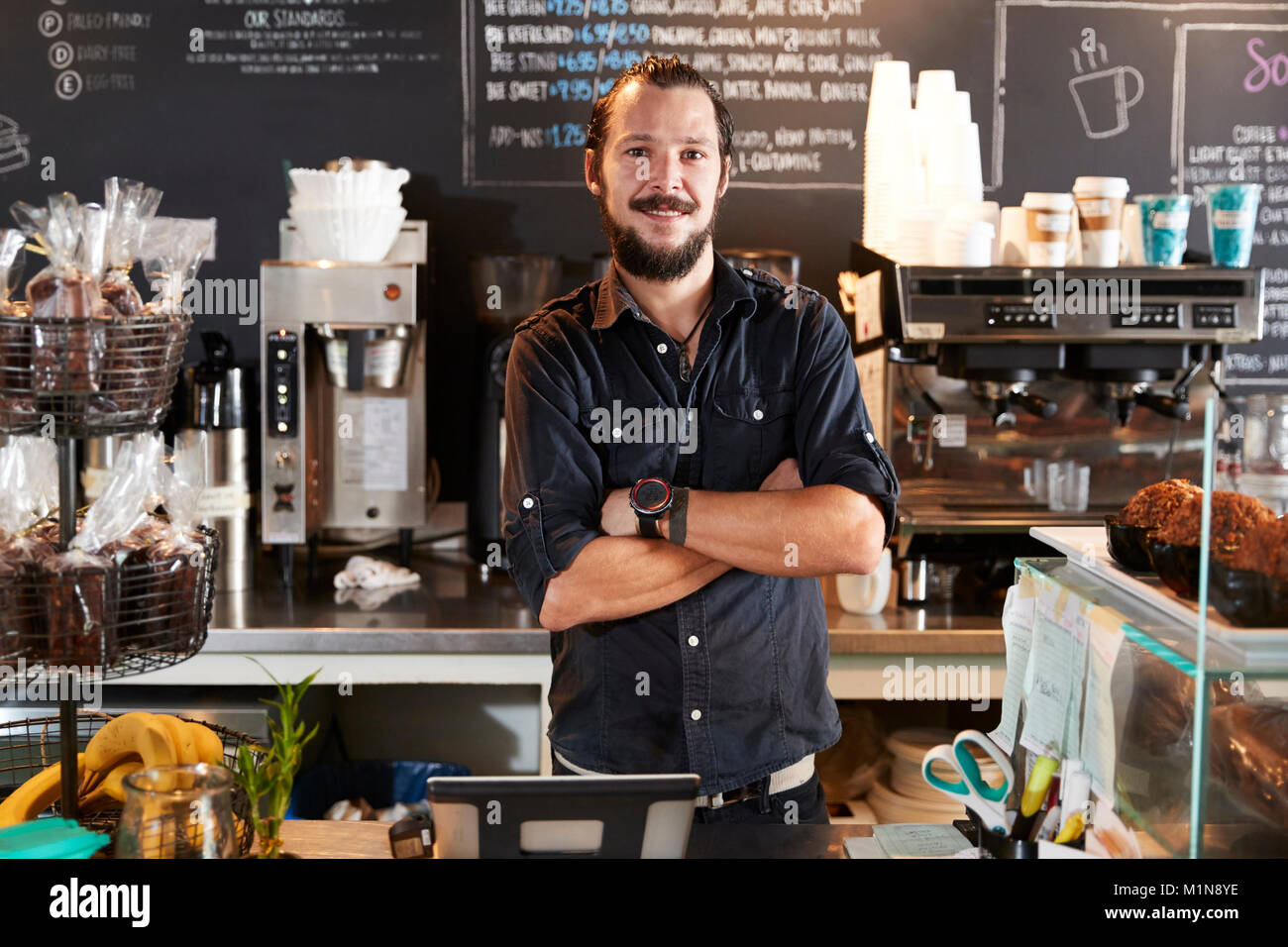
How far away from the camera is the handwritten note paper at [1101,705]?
4.16 feet

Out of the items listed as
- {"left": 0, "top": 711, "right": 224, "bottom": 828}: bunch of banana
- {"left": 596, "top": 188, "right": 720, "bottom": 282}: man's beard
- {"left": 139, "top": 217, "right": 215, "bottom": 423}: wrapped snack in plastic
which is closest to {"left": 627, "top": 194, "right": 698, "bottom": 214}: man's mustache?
{"left": 596, "top": 188, "right": 720, "bottom": 282}: man's beard

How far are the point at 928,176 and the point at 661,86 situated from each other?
3.96ft

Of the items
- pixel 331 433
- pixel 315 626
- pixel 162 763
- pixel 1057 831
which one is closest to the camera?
pixel 1057 831

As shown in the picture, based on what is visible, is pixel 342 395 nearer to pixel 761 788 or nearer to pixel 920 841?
pixel 761 788

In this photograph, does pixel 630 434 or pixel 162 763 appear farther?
pixel 630 434

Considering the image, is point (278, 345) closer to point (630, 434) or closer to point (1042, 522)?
point (630, 434)

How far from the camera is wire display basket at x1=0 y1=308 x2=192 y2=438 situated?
1.22 m

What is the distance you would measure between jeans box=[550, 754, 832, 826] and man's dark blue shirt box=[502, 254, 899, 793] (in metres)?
0.04

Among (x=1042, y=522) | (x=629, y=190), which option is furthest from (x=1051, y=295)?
(x=629, y=190)

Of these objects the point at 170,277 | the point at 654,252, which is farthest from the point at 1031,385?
the point at 170,277

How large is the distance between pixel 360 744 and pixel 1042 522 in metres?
1.94

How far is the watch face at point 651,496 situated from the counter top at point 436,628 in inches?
37.2

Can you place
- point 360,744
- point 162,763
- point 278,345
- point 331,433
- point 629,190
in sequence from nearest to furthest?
point 162,763 < point 629,190 < point 278,345 < point 331,433 < point 360,744
